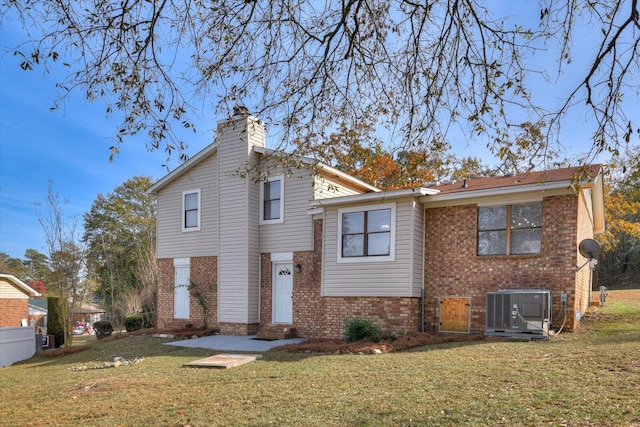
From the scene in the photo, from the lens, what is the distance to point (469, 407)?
18.3ft

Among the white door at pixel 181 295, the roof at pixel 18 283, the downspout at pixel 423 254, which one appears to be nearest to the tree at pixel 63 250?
the white door at pixel 181 295

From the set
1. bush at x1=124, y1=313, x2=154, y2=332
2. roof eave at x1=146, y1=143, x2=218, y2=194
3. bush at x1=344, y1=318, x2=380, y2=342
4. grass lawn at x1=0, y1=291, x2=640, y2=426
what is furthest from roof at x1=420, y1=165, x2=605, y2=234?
bush at x1=124, y1=313, x2=154, y2=332

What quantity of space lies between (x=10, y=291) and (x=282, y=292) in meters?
19.8

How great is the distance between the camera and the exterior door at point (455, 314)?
487 inches

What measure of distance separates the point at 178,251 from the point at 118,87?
12.7 meters

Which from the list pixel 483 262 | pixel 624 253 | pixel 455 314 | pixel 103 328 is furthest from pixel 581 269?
pixel 624 253

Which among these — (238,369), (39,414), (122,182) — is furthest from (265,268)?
(122,182)


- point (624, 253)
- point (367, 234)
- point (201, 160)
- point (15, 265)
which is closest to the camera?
point (367, 234)

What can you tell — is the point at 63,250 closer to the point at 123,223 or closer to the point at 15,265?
the point at 123,223

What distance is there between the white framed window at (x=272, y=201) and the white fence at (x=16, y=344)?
10347 mm

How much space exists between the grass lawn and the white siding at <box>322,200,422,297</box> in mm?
2510

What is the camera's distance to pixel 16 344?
17.3 meters

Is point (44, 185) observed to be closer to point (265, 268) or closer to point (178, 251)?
point (178, 251)

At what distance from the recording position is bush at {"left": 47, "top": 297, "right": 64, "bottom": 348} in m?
21.2
